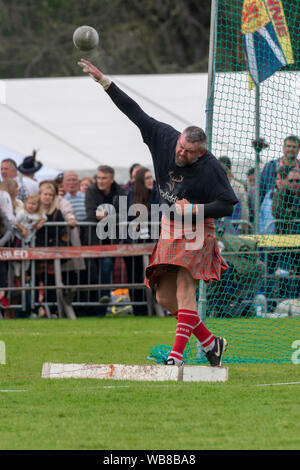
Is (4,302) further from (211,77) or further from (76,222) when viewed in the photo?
(211,77)

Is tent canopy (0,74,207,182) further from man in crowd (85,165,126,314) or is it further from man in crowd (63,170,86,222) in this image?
man in crowd (85,165,126,314)

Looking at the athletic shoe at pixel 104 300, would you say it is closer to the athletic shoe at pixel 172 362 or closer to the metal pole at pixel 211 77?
the metal pole at pixel 211 77

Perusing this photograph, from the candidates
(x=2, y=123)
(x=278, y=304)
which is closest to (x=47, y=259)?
(x=278, y=304)

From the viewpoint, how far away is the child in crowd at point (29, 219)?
13.4m

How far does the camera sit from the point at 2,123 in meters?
17.1

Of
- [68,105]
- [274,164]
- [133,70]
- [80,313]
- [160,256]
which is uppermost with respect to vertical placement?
[133,70]

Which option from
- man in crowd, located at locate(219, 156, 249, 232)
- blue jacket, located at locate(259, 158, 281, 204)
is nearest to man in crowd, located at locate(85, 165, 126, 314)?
man in crowd, located at locate(219, 156, 249, 232)

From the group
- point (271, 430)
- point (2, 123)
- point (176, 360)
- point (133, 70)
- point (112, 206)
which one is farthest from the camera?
point (133, 70)

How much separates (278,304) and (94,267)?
2.82 m

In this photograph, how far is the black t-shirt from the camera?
Result: 7.05 meters

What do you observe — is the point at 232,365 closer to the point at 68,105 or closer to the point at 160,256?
the point at 160,256

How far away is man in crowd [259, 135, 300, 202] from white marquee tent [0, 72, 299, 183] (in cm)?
451

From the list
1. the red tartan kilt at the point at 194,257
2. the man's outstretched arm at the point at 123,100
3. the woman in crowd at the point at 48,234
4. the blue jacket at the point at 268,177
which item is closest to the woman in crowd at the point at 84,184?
the woman in crowd at the point at 48,234
